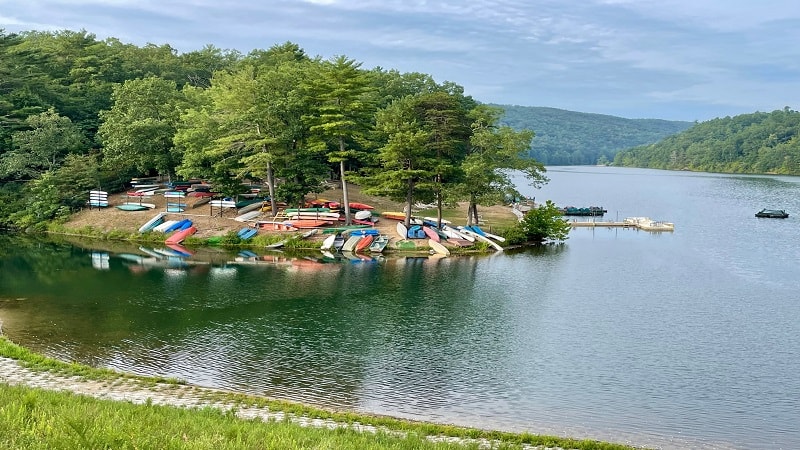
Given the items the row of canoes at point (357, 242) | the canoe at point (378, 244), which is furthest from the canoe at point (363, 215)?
the canoe at point (378, 244)

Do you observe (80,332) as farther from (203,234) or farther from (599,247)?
(599,247)

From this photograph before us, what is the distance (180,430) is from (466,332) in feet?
48.2

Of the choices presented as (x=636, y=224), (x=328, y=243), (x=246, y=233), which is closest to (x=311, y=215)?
(x=328, y=243)

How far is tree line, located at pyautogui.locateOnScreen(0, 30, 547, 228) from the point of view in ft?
149

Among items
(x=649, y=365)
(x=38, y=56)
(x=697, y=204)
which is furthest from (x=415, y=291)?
(x=697, y=204)

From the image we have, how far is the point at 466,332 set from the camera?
961 inches

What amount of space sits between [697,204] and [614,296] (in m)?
61.4

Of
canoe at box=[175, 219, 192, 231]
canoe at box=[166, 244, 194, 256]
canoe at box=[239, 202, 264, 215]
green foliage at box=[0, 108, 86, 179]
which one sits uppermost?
green foliage at box=[0, 108, 86, 179]

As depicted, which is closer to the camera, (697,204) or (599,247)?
(599,247)

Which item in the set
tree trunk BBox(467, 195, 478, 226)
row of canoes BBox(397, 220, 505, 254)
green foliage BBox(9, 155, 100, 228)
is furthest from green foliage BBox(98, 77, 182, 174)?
tree trunk BBox(467, 195, 478, 226)

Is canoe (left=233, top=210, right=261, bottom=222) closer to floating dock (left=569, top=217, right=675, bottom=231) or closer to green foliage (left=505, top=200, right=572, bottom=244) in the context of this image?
green foliage (left=505, top=200, right=572, bottom=244)

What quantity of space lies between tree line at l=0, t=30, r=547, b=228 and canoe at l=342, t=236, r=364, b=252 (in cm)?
377

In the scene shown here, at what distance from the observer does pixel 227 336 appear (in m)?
23.3

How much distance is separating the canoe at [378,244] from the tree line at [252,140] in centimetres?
372
